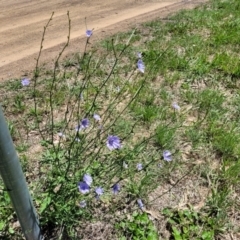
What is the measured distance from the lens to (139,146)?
7.80 ft

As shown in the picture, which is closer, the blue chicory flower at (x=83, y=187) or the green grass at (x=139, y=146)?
the blue chicory flower at (x=83, y=187)

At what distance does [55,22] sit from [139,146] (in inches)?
155

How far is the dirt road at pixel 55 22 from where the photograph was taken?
4242 mm

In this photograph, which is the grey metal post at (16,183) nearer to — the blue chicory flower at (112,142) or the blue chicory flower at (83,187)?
the blue chicory flower at (83,187)

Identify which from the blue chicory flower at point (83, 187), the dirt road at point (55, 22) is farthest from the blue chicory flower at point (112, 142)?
the dirt road at point (55, 22)

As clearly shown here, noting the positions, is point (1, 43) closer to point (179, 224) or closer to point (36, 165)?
point (36, 165)

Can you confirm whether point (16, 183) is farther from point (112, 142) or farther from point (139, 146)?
point (139, 146)

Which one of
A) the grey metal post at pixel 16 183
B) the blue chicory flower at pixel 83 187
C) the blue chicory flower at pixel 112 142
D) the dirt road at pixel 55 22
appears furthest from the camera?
the dirt road at pixel 55 22

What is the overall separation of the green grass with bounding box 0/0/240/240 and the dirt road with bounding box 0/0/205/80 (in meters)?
0.69

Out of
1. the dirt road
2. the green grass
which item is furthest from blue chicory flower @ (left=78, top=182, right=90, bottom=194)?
the dirt road

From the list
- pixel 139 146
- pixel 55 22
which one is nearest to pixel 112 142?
pixel 139 146

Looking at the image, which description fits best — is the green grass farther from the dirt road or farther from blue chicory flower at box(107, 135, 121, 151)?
the dirt road

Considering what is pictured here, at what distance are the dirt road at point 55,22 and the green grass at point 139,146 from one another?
2.27 ft

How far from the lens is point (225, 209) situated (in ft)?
6.67
